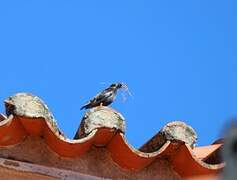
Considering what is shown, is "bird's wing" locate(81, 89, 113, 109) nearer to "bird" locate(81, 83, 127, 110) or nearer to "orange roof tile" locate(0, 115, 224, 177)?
"bird" locate(81, 83, 127, 110)

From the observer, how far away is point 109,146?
2.21 meters

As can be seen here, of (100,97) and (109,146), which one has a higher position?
(100,97)

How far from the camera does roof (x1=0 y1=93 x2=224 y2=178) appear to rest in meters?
2.00

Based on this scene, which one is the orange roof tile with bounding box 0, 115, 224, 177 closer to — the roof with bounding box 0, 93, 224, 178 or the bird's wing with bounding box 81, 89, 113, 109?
the roof with bounding box 0, 93, 224, 178

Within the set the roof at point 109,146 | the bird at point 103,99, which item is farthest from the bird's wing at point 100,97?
the roof at point 109,146

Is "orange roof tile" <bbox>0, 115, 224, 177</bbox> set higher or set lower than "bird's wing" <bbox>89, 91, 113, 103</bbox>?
lower

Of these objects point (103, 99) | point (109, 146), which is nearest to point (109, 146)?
point (109, 146)

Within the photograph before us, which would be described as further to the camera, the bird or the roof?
the bird

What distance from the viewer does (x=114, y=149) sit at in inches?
86.2

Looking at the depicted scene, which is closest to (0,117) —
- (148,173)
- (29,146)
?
(29,146)

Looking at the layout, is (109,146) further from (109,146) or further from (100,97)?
(100,97)

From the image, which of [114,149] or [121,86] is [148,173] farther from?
[121,86]

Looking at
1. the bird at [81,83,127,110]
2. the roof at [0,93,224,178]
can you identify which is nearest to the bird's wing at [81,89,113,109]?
the bird at [81,83,127,110]

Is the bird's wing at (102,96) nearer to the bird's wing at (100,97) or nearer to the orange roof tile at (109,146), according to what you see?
the bird's wing at (100,97)
